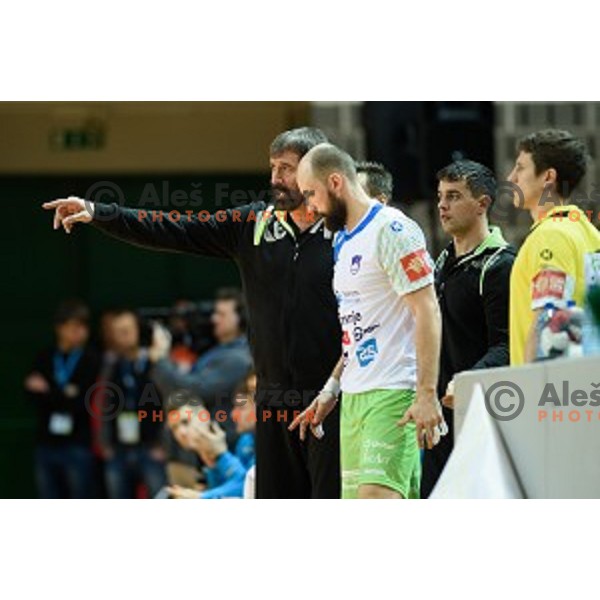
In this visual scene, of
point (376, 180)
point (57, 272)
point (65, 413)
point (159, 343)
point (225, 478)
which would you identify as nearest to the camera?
point (376, 180)

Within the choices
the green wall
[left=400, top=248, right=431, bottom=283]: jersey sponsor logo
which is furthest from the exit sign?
[left=400, top=248, right=431, bottom=283]: jersey sponsor logo

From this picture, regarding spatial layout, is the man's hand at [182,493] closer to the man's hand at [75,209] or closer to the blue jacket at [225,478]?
the blue jacket at [225,478]

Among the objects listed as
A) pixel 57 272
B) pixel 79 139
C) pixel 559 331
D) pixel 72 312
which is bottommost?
pixel 559 331

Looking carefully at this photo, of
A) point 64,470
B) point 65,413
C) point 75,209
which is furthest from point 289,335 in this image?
point 64,470

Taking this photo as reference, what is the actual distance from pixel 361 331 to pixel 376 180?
91cm

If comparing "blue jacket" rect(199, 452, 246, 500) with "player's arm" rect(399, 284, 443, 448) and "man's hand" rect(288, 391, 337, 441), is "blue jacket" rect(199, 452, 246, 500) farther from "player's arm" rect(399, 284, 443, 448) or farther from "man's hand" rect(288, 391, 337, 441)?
"player's arm" rect(399, 284, 443, 448)

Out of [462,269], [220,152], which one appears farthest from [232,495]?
[220,152]

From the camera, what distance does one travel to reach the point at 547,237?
319 inches

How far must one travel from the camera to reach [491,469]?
24.1 feet

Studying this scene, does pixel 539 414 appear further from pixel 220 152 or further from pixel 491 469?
pixel 220 152

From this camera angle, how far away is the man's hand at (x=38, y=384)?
13.1 meters

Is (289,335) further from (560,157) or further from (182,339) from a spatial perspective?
(182,339)

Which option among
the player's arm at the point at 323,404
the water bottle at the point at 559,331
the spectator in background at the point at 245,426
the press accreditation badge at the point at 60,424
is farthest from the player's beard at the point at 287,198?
the press accreditation badge at the point at 60,424

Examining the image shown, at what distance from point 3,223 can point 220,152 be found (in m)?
1.62
